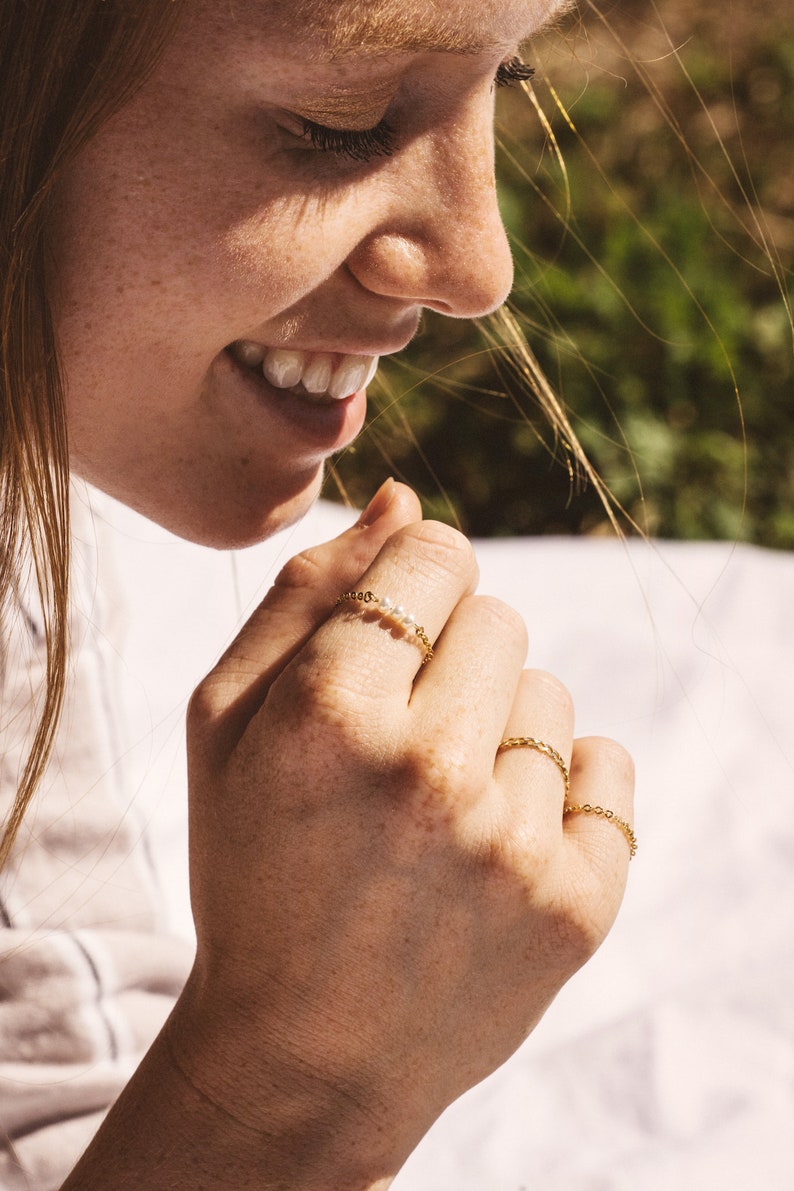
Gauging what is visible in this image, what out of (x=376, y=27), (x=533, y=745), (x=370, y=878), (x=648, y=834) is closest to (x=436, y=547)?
(x=533, y=745)

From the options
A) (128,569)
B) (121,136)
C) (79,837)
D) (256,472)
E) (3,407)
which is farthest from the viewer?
(128,569)

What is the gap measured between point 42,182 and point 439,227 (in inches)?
13.8

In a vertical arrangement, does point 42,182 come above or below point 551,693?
above

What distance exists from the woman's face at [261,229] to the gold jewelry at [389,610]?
0.77 ft

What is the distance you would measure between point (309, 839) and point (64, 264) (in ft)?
1.76

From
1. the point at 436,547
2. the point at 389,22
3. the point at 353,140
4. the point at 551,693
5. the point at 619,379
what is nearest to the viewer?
the point at 389,22

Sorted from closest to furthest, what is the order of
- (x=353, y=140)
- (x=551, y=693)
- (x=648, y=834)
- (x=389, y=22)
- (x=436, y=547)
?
1. (x=389, y=22)
2. (x=353, y=140)
3. (x=436, y=547)
4. (x=551, y=693)
5. (x=648, y=834)

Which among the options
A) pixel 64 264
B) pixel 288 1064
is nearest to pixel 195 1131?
pixel 288 1064

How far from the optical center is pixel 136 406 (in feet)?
3.92

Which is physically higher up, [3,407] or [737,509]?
[3,407]

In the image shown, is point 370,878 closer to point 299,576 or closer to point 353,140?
point 299,576

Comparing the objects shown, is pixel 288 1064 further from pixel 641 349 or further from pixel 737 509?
pixel 641 349

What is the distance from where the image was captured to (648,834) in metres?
1.91

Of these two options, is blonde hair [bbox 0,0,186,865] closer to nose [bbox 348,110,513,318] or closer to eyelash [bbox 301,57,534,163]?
eyelash [bbox 301,57,534,163]
